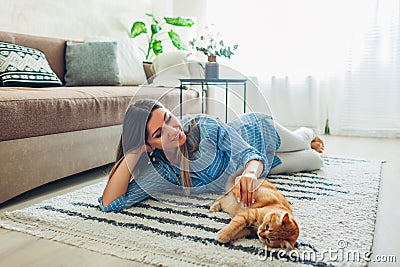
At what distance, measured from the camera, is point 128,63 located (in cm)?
290

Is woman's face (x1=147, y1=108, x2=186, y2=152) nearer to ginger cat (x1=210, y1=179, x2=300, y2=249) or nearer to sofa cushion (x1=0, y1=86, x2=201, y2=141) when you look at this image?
ginger cat (x1=210, y1=179, x2=300, y2=249)

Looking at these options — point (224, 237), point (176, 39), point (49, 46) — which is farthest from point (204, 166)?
point (176, 39)

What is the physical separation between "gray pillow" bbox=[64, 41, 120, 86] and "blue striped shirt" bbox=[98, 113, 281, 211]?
48.9 inches

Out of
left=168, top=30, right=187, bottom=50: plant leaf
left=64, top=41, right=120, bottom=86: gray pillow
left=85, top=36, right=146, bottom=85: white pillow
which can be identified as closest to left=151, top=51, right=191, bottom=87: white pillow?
left=85, top=36, right=146, bottom=85: white pillow

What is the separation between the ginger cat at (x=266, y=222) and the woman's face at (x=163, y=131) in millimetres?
282

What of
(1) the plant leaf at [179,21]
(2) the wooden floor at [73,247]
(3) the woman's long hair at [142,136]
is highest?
(1) the plant leaf at [179,21]

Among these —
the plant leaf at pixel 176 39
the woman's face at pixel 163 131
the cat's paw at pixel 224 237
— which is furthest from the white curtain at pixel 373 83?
the cat's paw at pixel 224 237

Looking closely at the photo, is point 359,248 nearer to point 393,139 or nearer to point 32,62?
point 32,62

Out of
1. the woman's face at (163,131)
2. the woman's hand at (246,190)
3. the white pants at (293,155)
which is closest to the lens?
the woman's hand at (246,190)

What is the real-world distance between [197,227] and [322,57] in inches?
107

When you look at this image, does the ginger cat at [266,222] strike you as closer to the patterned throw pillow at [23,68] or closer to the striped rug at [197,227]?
the striped rug at [197,227]

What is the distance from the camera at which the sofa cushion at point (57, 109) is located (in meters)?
1.47

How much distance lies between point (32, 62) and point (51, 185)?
2.62 feet

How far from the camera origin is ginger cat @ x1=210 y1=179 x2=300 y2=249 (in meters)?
1.03
